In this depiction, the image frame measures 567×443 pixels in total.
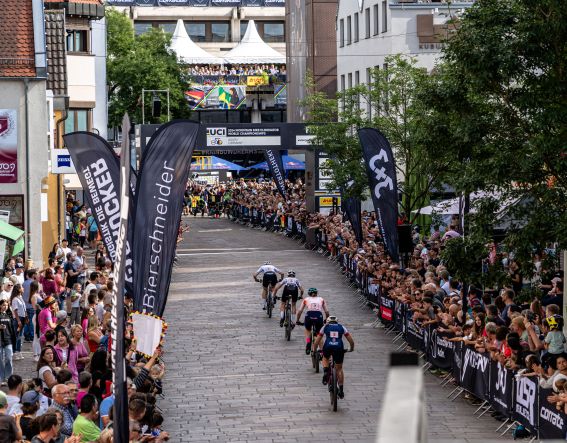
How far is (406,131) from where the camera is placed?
37.0 m

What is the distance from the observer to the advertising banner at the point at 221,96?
101 m

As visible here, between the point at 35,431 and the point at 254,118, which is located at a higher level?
the point at 254,118

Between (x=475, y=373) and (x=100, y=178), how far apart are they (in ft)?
21.9

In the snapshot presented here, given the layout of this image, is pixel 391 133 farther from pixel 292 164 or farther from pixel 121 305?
pixel 292 164

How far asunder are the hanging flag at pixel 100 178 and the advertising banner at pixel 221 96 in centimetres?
8100

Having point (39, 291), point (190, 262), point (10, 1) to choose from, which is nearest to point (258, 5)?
point (190, 262)

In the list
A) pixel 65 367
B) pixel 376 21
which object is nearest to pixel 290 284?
pixel 65 367

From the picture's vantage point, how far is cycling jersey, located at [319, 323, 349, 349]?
18297 millimetres

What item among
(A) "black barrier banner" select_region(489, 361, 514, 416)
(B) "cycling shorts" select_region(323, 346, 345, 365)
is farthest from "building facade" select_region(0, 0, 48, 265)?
(A) "black barrier banner" select_region(489, 361, 514, 416)

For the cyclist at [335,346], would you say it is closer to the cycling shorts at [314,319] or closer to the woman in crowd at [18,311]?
the cycling shorts at [314,319]

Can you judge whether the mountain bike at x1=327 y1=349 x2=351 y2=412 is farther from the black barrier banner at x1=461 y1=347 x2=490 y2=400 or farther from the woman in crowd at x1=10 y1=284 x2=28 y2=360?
the woman in crowd at x1=10 y1=284 x2=28 y2=360

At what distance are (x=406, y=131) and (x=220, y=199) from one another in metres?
33.3

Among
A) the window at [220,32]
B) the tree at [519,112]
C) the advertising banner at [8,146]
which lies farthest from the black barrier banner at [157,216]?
the window at [220,32]

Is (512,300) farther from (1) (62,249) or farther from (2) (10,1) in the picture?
(2) (10,1)
